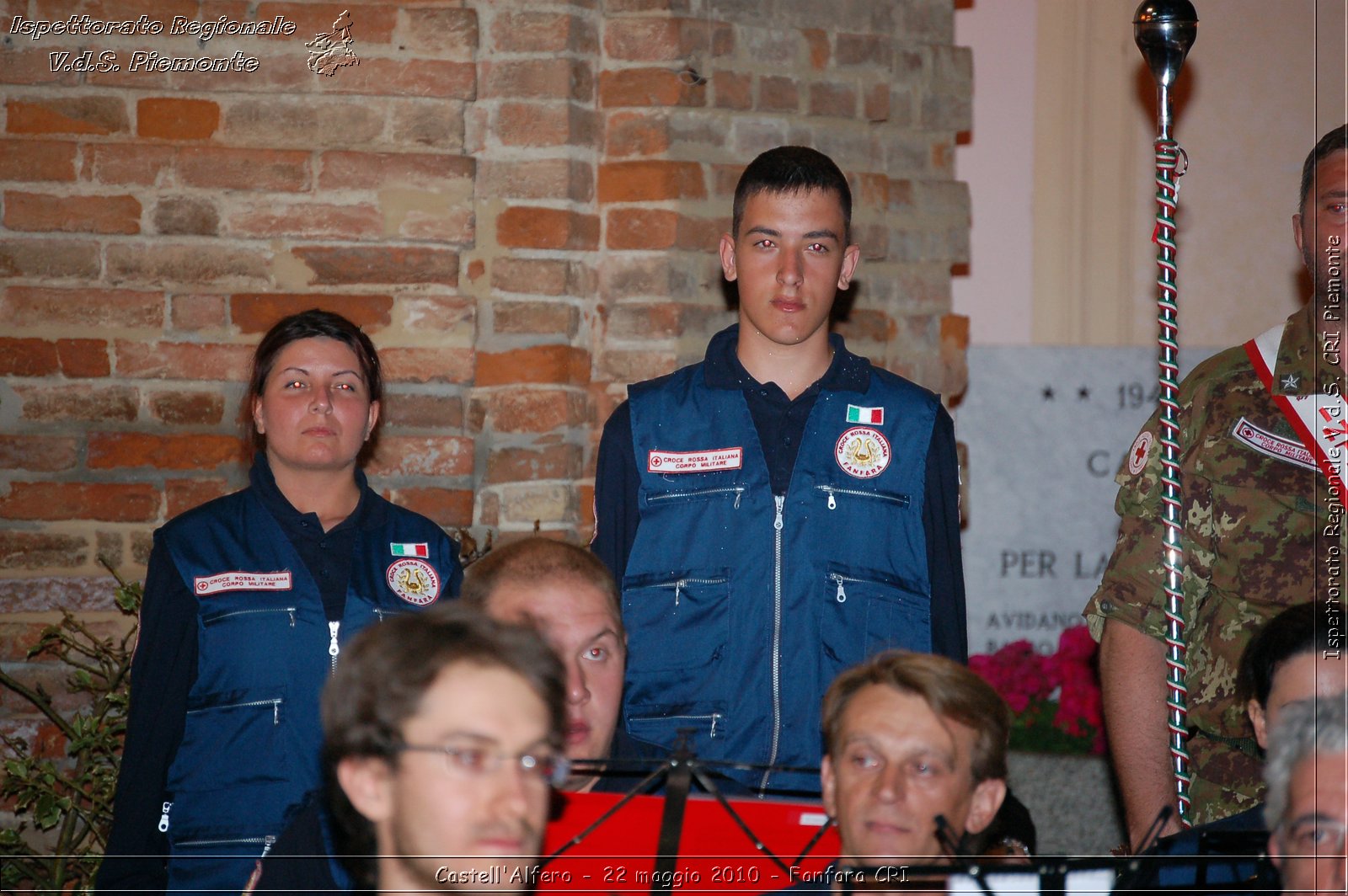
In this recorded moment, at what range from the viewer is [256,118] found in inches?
138

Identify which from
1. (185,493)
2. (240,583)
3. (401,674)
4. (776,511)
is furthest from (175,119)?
(401,674)

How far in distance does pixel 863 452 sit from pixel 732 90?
4.30 ft

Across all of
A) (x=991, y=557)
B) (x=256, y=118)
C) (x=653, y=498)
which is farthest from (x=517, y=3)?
(x=991, y=557)

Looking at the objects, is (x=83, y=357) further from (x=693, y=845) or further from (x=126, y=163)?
(x=693, y=845)

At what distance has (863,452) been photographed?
2.82 meters

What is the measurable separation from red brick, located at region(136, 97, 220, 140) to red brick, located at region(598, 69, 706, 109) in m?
1.01

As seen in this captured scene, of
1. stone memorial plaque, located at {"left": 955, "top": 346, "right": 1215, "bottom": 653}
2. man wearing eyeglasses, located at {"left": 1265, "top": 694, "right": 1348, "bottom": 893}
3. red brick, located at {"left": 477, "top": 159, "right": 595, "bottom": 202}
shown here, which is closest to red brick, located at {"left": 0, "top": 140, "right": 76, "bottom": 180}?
red brick, located at {"left": 477, "top": 159, "right": 595, "bottom": 202}

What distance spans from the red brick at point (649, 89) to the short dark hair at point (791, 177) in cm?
77

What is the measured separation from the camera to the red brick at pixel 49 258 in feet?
11.2

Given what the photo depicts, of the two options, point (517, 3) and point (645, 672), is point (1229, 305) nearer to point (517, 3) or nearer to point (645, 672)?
point (517, 3)

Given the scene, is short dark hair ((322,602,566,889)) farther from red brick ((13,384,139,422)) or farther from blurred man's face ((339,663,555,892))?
red brick ((13,384,139,422))

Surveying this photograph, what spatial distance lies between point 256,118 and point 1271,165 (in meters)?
3.38

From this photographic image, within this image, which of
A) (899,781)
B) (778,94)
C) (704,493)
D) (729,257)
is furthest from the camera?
(778,94)

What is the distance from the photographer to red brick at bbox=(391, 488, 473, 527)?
3.56m
